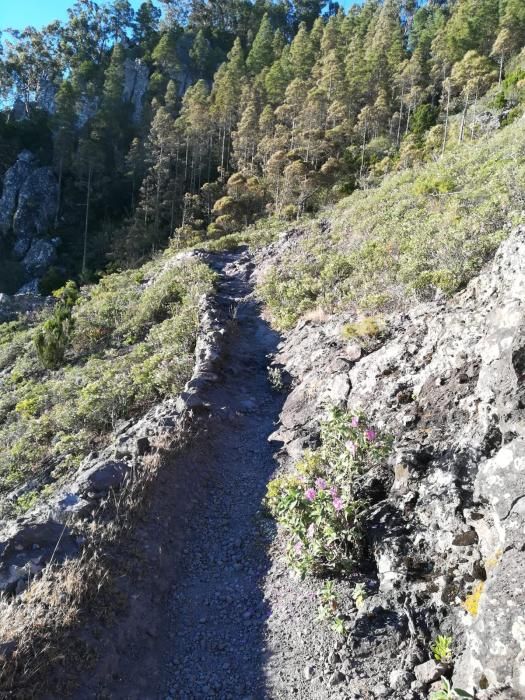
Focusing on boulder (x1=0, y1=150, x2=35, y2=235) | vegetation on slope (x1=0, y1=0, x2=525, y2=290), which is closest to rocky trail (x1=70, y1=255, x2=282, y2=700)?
vegetation on slope (x1=0, y1=0, x2=525, y2=290)

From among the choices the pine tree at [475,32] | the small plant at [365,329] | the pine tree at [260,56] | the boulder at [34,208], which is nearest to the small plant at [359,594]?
the small plant at [365,329]

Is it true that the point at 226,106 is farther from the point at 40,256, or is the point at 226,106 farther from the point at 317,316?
the point at 317,316

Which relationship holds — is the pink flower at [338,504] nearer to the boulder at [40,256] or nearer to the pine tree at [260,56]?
the boulder at [40,256]

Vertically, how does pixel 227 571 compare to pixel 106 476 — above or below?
below

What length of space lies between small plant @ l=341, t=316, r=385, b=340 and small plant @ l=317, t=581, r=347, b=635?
4.44 metres

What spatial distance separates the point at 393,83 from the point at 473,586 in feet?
153

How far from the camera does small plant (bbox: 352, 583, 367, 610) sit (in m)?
3.67

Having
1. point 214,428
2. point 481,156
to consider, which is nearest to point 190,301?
point 214,428

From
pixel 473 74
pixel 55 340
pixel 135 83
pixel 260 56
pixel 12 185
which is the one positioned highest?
pixel 135 83

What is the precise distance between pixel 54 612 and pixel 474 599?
3009mm

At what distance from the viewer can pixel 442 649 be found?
3010mm

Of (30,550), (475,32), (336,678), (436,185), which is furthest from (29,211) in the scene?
(336,678)

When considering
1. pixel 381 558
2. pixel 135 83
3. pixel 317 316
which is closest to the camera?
pixel 381 558

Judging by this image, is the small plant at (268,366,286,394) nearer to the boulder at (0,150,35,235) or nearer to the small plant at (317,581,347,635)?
the small plant at (317,581,347,635)
